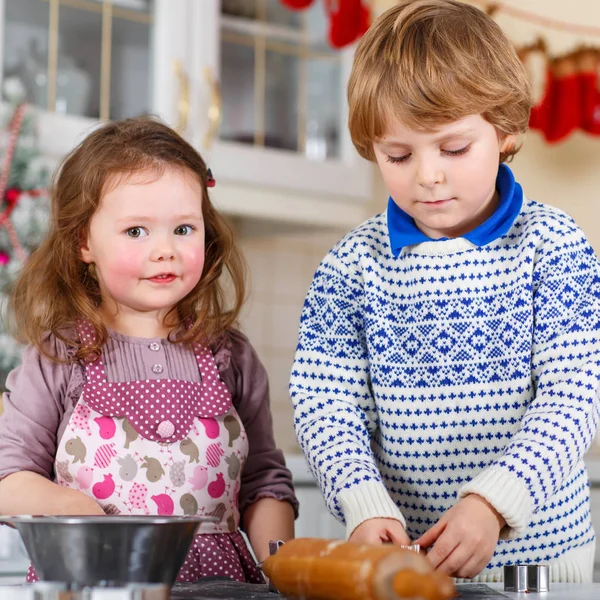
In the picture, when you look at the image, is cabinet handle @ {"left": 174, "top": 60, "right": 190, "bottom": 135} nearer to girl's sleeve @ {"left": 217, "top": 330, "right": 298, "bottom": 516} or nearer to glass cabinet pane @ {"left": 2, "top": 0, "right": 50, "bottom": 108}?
glass cabinet pane @ {"left": 2, "top": 0, "right": 50, "bottom": 108}

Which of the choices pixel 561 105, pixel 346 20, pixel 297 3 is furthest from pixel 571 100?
pixel 297 3

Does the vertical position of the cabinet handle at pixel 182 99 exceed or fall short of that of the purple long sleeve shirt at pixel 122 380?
it exceeds it

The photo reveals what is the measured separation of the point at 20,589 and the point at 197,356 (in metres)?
0.53

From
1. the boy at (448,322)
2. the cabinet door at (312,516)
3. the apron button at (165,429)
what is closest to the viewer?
the boy at (448,322)

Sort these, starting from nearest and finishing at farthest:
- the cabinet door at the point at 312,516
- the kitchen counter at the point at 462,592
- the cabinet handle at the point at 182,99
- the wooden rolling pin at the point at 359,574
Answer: the wooden rolling pin at the point at 359,574 < the kitchen counter at the point at 462,592 < the cabinet door at the point at 312,516 < the cabinet handle at the point at 182,99

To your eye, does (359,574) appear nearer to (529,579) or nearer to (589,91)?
(529,579)

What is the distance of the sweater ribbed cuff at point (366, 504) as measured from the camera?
2.89ft

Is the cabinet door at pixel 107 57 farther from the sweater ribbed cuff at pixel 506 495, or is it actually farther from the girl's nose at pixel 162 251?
the sweater ribbed cuff at pixel 506 495

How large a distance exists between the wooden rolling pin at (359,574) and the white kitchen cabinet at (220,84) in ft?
5.14

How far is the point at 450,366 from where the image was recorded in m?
1.01

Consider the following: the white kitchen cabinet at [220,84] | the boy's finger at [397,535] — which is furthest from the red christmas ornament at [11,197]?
the boy's finger at [397,535]

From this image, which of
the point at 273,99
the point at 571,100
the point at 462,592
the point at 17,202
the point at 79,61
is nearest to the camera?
the point at 462,592

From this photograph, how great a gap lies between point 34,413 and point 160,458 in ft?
0.44

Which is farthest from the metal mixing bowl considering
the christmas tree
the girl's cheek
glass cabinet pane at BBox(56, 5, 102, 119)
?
glass cabinet pane at BBox(56, 5, 102, 119)
